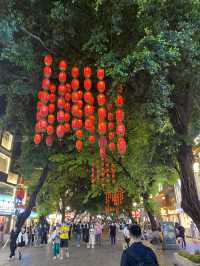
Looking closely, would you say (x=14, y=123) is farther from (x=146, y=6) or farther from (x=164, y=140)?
(x=146, y=6)

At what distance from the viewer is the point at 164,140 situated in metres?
9.67

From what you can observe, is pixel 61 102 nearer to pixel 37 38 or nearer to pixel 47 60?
pixel 47 60

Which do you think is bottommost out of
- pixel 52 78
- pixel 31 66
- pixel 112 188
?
pixel 112 188

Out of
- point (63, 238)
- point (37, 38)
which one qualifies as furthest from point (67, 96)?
point (63, 238)

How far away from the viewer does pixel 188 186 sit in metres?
8.88

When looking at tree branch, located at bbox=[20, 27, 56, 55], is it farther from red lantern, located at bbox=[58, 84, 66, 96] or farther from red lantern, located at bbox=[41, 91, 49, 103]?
red lantern, located at bbox=[41, 91, 49, 103]

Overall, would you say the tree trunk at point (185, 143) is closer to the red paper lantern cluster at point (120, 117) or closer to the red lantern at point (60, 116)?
the red paper lantern cluster at point (120, 117)

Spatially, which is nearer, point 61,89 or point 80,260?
point 61,89

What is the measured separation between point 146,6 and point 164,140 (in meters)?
4.98

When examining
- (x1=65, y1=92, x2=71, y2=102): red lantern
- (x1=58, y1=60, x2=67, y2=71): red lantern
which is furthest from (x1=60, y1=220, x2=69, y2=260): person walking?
(x1=58, y1=60, x2=67, y2=71): red lantern

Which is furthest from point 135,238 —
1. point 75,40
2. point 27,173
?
point 27,173

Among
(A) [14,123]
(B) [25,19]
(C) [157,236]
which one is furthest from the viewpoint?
(C) [157,236]

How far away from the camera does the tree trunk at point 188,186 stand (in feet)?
28.3

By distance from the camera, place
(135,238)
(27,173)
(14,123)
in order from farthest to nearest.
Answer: (27,173) < (14,123) < (135,238)
